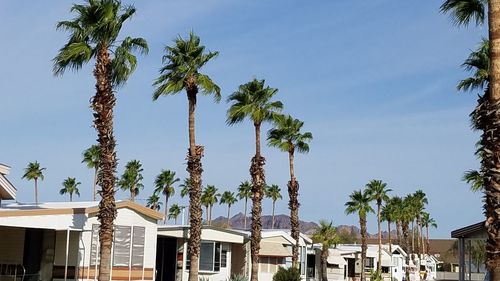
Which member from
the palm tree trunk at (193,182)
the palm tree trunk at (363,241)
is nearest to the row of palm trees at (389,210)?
the palm tree trunk at (363,241)

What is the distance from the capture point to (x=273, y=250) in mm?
42719

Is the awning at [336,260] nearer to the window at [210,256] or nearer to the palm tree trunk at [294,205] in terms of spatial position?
the palm tree trunk at [294,205]

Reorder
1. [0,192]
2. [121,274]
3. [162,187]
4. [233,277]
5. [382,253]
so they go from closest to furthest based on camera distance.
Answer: [0,192] < [121,274] < [233,277] < [382,253] < [162,187]

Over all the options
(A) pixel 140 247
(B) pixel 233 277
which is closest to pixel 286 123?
(B) pixel 233 277

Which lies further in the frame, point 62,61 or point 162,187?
point 162,187

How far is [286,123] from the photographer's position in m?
44.1

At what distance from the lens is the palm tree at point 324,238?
172 feet

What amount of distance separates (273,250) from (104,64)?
22407mm

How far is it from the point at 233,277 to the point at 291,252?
9.75 metres

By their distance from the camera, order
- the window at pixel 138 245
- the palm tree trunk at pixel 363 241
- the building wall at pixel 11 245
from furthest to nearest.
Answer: the palm tree trunk at pixel 363 241
the window at pixel 138 245
the building wall at pixel 11 245

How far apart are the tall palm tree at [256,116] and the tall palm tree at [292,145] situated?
18.1 ft

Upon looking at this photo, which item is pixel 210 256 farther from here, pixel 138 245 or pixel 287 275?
pixel 138 245

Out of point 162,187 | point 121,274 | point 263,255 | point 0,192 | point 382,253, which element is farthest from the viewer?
point 162,187

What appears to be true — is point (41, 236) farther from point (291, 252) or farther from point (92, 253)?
point (291, 252)
